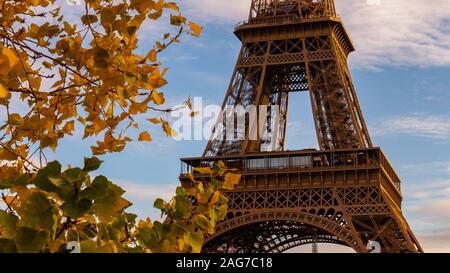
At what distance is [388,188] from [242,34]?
15.2 meters

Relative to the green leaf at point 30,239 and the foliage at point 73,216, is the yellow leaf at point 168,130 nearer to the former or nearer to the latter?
the foliage at point 73,216

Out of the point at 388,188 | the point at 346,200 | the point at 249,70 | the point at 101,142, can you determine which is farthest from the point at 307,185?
the point at 101,142

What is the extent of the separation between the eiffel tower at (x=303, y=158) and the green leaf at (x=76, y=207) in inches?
1516

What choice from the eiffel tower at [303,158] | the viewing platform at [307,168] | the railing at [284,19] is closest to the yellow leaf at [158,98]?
the eiffel tower at [303,158]

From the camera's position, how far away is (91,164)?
4.01 meters

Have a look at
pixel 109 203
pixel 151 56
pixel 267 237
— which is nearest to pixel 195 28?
pixel 151 56

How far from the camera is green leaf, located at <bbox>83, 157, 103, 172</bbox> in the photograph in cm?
400

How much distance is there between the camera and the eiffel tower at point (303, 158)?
4434 cm

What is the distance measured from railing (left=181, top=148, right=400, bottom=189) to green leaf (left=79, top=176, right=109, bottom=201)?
42.1 m

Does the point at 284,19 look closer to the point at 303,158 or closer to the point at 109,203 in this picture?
the point at 303,158

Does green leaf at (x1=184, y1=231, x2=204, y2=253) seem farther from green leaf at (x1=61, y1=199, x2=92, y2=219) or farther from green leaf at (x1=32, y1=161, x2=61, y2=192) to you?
green leaf at (x1=32, y1=161, x2=61, y2=192)
